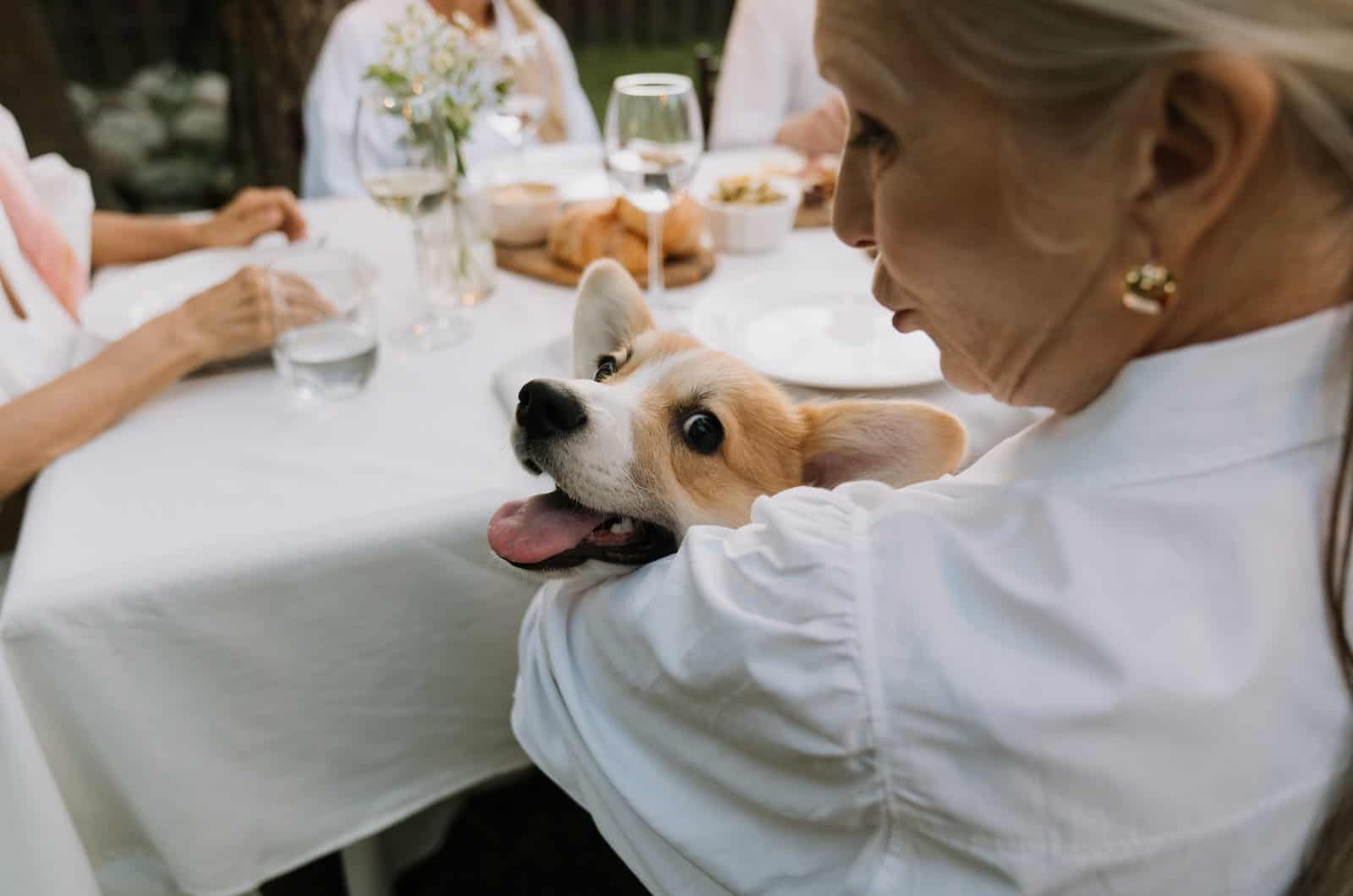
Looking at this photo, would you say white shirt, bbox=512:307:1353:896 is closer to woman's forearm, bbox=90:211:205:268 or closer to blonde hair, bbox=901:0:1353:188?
blonde hair, bbox=901:0:1353:188

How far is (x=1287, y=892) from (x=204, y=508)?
1013mm

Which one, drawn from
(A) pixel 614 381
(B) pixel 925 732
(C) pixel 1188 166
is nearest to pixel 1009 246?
(C) pixel 1188 166

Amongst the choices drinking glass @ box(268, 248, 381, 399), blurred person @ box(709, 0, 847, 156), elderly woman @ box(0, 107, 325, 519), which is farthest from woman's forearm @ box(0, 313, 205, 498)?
blurred person @ box(709, 0, 847, 156)

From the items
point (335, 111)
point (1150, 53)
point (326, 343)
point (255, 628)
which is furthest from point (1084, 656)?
point (335, 111)

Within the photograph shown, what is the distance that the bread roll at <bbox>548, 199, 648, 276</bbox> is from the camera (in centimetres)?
148

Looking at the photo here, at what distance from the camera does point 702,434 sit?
93 centimetres

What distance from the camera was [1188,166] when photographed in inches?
18.0

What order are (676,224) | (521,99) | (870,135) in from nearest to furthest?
(870,135), (676,224), (521,99)

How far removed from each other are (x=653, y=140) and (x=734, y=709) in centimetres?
94

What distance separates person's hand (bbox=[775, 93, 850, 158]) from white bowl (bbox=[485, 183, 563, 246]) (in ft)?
2.51

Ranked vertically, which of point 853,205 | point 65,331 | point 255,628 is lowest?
point 255,628

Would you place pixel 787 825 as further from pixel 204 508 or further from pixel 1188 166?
pixel 204 508

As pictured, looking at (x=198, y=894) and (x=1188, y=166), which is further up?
(x=1188, y=166)

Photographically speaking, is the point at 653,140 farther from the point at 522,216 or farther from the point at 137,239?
the point at 137,239
